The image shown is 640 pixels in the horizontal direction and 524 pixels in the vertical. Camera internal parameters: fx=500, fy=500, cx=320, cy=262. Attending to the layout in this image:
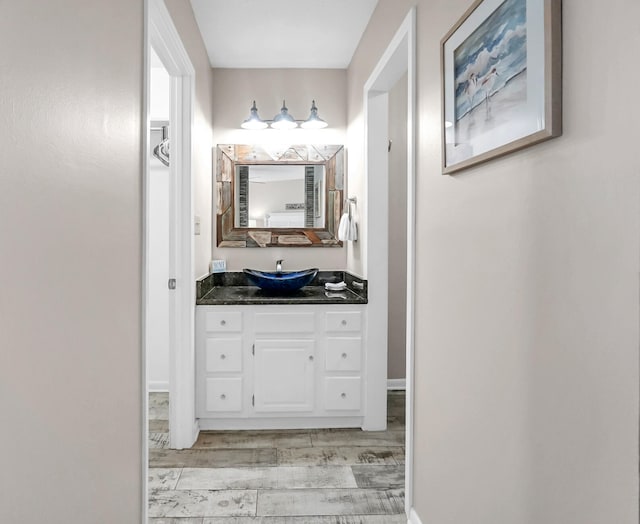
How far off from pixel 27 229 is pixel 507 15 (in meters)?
1.20

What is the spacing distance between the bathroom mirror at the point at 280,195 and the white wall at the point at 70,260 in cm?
208

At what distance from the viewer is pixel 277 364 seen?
3191 millimetres

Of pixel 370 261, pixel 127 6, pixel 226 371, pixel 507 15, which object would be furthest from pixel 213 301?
pixel 507 15

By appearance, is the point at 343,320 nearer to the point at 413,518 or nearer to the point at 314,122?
the point at 413,518

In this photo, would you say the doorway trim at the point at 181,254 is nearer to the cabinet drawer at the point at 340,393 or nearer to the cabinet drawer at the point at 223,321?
the cabinet drawer at the point at 223,321

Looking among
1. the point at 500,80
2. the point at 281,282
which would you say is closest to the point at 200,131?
the point at 281,282

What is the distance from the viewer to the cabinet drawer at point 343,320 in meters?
3.20

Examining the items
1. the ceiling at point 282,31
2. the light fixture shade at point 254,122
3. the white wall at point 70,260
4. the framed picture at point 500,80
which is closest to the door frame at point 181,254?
the ceiling at point 282,31

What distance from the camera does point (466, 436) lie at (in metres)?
1.55

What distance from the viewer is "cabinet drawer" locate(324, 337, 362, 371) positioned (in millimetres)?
3209

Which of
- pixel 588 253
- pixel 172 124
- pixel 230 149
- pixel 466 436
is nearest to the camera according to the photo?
pixel 588 253

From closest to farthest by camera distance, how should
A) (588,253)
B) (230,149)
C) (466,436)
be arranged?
(588,253)
(466,436)
(230,149)

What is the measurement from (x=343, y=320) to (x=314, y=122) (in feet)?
4.90

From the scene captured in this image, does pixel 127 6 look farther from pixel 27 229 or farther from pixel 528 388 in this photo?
pixel 528 388
